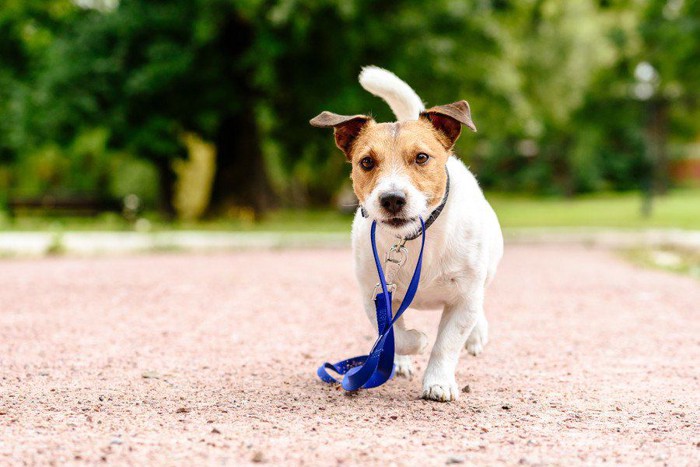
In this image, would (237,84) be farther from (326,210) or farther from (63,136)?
(326,210)

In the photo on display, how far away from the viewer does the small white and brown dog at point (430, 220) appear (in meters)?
4.41

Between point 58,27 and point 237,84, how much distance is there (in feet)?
17.6

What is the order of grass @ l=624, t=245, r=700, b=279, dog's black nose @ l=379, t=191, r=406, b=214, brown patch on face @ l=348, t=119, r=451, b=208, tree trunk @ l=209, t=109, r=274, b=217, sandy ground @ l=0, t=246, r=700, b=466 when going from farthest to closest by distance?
tree trunk @ l=209, t=109, r=274, b=217 < grass @ l=624, t=245, r=700, b=279 < brown patch on face @ l=348, t=119, r=451, b=208 < dog's black nose @ l=379, t=191, r=406, b=214 < sandy ground @ l=0, t=246, r=700, b=466

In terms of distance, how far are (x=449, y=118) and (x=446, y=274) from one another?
0.83 metres

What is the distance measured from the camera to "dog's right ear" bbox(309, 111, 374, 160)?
4664 mm

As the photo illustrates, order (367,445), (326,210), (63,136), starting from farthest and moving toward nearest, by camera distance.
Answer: (326,210), (63,136), (367,445)

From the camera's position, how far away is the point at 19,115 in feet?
68.9

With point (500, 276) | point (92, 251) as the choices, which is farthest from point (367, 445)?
point (92, 251)

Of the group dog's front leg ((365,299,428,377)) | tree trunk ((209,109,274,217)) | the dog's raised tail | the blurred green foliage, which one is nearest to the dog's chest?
dog's front leg ((365,299,428,377))

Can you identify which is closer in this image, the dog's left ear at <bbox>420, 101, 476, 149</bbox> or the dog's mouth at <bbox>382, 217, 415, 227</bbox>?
the dog's mouth at <bbox>382, 217, 415, 227</bbox>

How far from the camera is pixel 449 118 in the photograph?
4715 mm

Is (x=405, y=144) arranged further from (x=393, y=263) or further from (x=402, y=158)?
(x=393, y=263)

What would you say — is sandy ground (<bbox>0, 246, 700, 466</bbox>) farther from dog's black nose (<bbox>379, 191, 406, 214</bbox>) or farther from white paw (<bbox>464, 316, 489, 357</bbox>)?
dog's black nose (<bbox>379, 191, 406, 214</bbox>)

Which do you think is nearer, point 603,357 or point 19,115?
point 603,357
